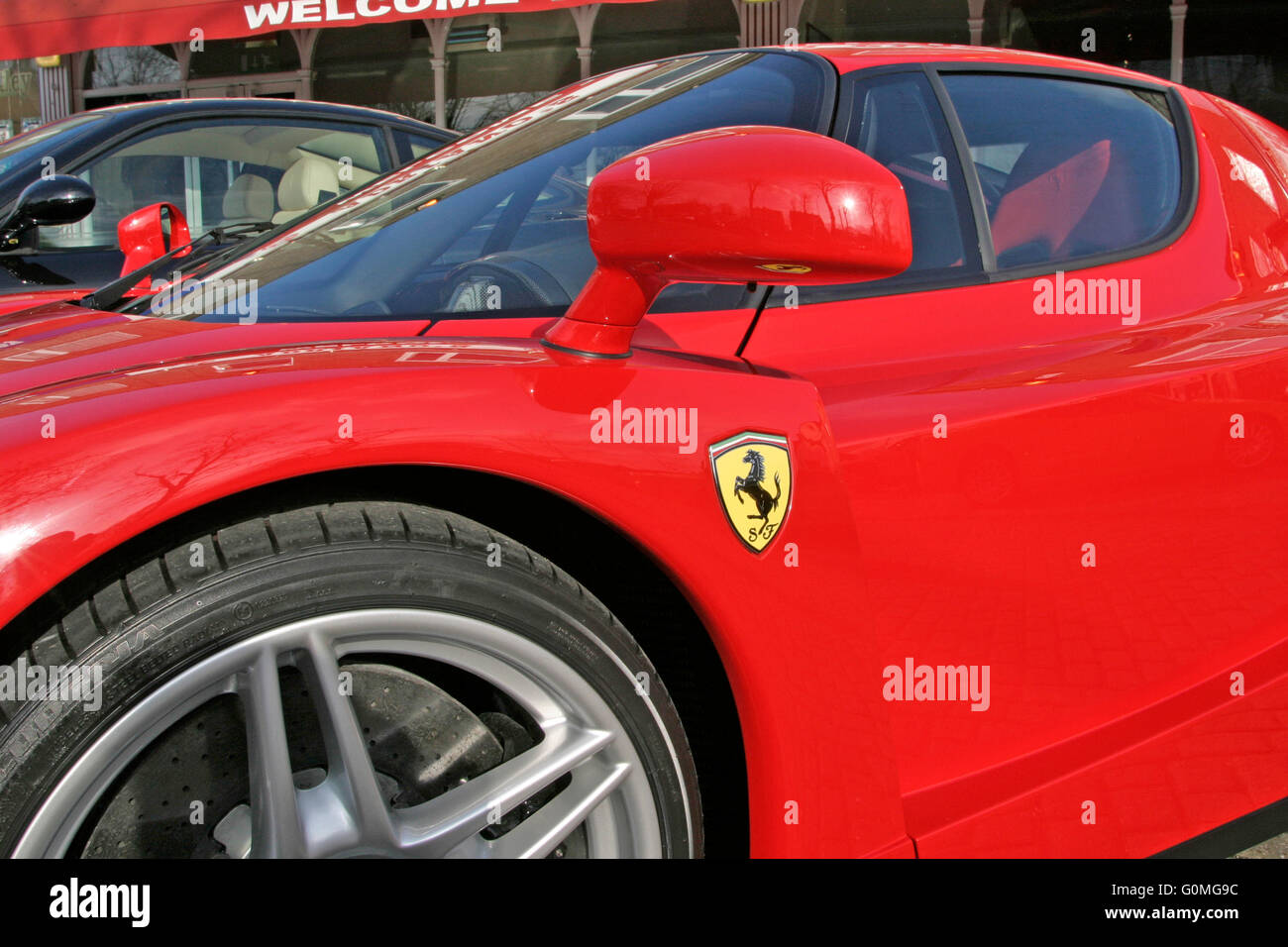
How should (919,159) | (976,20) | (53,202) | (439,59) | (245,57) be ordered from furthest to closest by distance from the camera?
(245,57) → (439,59) → (976,20) → (53,202) → (919,159)

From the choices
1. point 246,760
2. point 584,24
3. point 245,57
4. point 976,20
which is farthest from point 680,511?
point 245,57

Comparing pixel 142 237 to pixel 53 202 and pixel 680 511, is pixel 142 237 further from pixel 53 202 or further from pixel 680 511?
pixel 680 511

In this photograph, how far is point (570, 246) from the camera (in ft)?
5.08

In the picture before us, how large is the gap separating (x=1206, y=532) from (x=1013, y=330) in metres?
0.39

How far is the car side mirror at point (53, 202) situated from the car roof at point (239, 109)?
781 mm

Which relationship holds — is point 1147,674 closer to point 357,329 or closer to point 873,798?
point 873,798

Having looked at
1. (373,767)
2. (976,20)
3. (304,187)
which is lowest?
(373,767)

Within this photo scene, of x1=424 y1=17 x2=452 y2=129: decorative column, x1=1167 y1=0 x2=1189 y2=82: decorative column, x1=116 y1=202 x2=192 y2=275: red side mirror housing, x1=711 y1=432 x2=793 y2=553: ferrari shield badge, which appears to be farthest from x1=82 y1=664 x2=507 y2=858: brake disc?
x1=424 y1=17 x2=452 y2=129: decorative column

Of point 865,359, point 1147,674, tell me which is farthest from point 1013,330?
point 1147,674

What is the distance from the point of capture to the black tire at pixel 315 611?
3.15 ft

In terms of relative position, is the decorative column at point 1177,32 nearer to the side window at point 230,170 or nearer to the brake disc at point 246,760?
the side window at point 230,170

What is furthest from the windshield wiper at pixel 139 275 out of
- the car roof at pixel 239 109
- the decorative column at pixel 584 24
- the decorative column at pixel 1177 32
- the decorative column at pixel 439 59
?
the decorative column at pixel 439 59

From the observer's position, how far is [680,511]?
45.9 inches

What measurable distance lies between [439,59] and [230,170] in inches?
358
